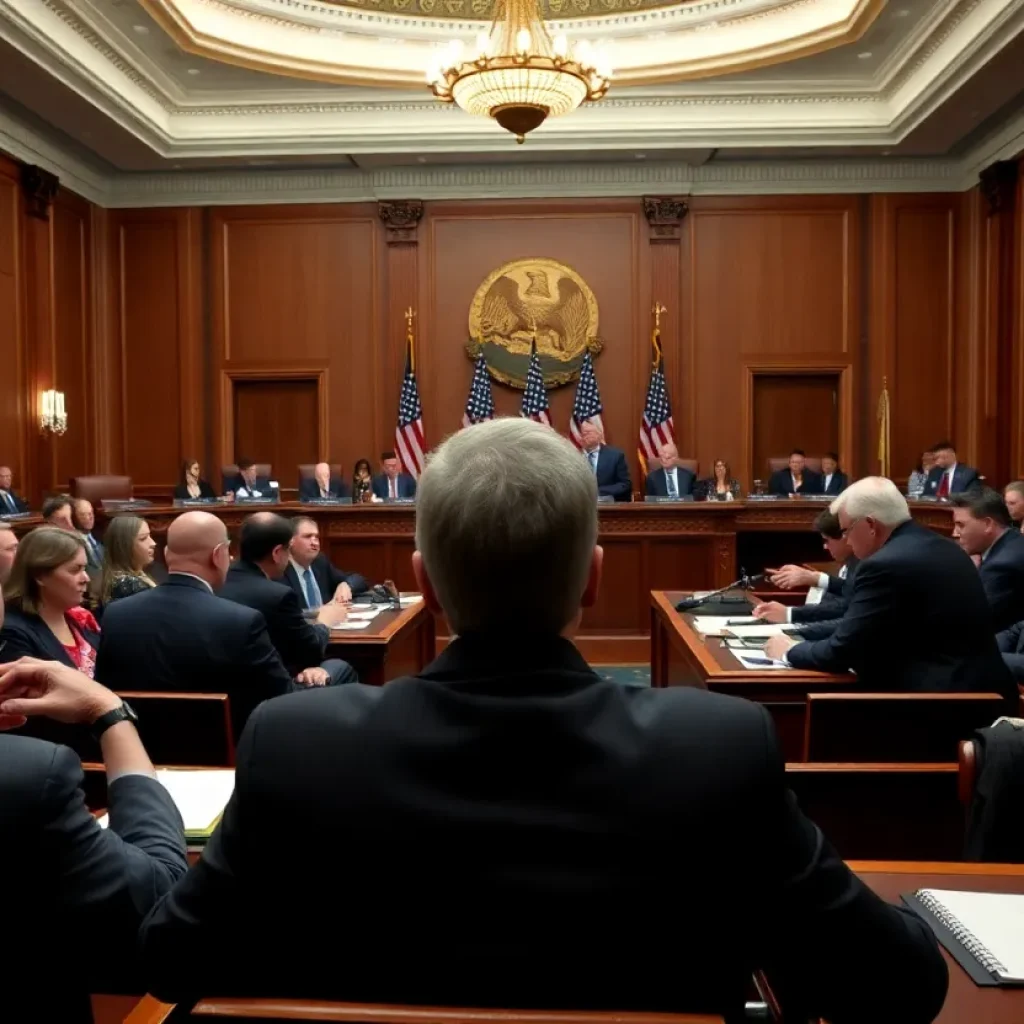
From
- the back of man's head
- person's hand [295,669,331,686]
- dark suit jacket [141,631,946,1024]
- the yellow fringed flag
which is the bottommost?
person's hand [295,669,331,686]

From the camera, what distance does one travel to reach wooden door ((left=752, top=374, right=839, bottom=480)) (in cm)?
1213

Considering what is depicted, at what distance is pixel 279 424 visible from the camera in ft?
40.7

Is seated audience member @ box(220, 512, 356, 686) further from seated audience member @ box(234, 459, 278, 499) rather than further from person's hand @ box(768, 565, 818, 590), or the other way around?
seated audience member @ box(234, 459, 278, 499)

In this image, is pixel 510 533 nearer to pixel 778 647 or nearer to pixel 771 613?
pixel 778 647

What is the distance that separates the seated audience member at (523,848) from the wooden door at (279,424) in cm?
1136

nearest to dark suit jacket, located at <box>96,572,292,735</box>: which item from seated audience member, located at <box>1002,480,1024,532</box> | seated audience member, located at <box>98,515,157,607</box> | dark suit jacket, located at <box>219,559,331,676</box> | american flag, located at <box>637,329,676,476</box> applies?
dark suit jacket, located at <box>219,559,331,676</box>

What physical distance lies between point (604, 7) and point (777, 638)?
27.4ft

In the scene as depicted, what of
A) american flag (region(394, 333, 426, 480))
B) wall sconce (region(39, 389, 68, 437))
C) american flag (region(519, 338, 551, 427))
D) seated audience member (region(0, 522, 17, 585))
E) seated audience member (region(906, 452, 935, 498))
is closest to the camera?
seated audience member (region(0, 522, 17, 585))

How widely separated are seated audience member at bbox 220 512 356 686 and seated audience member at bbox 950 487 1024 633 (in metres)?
2.82

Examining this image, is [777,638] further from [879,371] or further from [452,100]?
[879,371]

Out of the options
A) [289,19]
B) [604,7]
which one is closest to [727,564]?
[604,7]

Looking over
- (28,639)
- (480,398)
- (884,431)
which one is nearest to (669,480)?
(480,398)

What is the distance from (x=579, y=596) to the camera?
50.3 inches

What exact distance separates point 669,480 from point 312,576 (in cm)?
538
